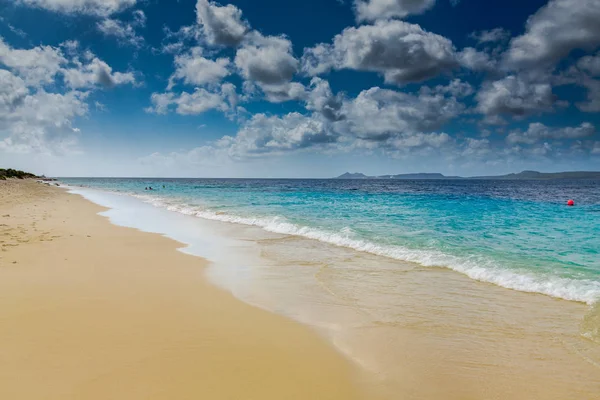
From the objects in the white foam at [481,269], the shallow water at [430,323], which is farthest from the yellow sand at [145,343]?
the white foam at [481,269]

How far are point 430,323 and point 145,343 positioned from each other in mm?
4755

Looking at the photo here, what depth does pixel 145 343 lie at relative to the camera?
4949 millimetres

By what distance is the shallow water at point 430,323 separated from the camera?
14.0 feet

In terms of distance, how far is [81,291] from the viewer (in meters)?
7.17

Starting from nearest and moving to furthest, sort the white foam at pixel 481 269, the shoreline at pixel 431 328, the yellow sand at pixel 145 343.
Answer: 1. the yellow sand at pixel 145 343
2. the shoreline at pixel 431 328
3. the white foam at pixel 481 269

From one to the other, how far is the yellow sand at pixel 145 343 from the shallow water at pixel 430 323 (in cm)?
64

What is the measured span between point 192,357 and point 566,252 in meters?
13.4


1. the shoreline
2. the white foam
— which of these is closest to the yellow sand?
the shoreline

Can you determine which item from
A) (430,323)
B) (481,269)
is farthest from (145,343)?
(481,269)

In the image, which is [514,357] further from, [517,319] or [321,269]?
[321,269]

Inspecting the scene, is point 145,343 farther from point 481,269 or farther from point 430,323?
point 481,269

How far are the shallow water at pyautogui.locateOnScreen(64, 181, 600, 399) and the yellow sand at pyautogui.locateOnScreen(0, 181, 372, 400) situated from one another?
25.2 inches

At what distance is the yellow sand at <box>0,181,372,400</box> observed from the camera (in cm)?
389

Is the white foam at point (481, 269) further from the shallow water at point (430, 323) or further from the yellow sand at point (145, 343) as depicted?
the yellow sand at point (145, 343)
